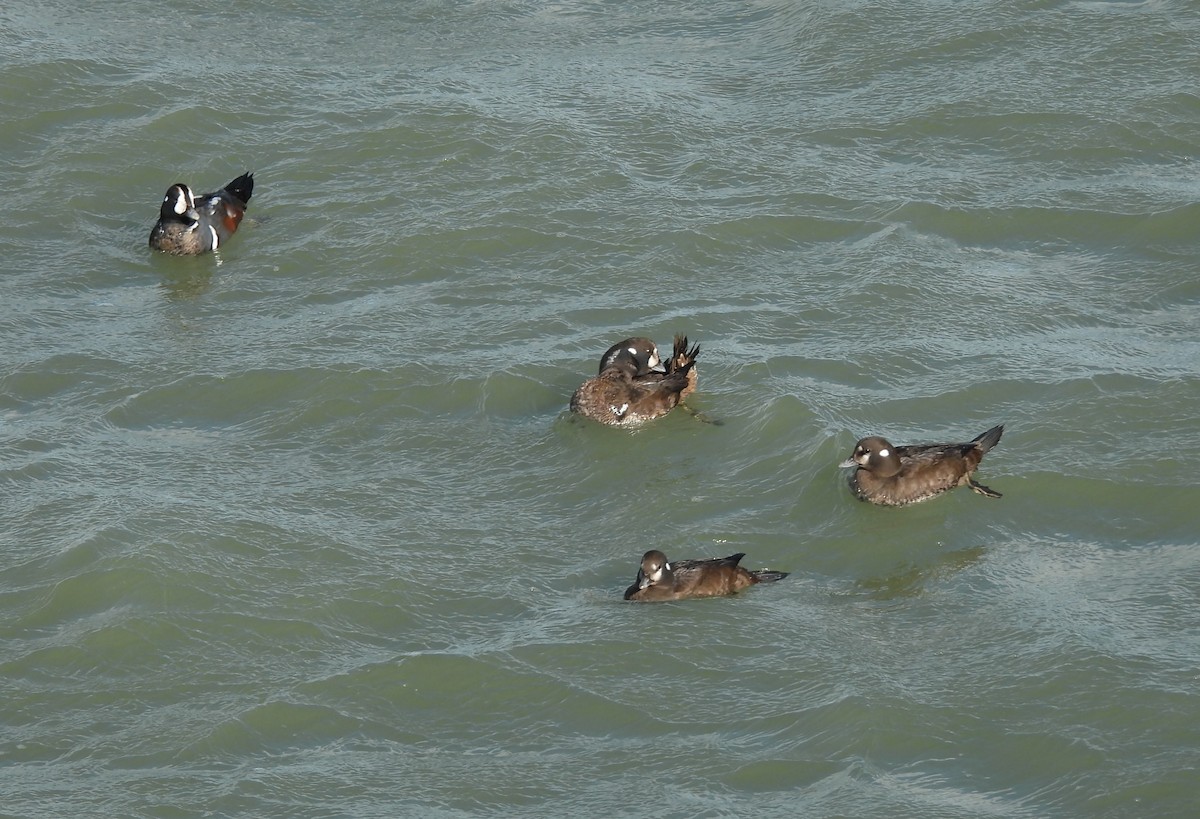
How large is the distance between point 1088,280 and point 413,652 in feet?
20.8

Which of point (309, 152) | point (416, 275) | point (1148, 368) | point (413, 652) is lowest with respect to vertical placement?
point (413, 652)

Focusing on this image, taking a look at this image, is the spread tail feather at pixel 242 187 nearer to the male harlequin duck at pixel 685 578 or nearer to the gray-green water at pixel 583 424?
the gray-green water at pixel 583 424

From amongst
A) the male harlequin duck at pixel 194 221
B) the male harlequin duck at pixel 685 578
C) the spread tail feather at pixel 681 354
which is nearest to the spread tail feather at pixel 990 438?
the male harlequin duck at pixel 685 578

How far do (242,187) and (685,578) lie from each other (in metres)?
6.53

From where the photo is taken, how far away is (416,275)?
13656mm

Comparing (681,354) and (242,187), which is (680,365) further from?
(242,187)

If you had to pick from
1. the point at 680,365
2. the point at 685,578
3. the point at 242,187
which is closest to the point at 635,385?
the point at 680,365

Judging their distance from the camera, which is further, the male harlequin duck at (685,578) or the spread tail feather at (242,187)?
the spread tail feather at (242,187)

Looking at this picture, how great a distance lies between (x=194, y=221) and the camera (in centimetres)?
A: 1395

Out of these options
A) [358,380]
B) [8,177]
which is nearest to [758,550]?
[358,380]

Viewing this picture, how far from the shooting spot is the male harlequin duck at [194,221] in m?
13.8

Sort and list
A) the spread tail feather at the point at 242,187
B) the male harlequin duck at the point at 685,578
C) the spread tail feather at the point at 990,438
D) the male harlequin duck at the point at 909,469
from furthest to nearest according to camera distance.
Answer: the spread tail feather at the point at 242,187 < the spread tail feather at the point at 990,438 < the male harlequin duck at the point at 909,469 < the male harlequin duck at the point at 685,578

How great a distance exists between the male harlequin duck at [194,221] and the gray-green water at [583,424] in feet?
0.80

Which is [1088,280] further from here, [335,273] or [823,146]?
[335,273]
